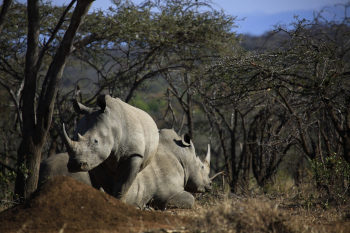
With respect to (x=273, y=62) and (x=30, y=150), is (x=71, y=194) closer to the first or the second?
(x=30, y=150)

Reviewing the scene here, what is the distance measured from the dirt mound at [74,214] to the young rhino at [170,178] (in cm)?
181

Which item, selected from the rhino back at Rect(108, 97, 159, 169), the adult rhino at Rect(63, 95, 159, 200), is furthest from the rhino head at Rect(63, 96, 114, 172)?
the rhino back at Rect(108, 97, 159, 169)

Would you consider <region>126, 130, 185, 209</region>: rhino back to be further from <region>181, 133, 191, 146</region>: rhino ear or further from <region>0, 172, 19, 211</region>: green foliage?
<region>0, 172, 19, 211</region>: green foliage

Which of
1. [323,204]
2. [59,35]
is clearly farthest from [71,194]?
[59,35]

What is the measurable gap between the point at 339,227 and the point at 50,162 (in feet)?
15.3

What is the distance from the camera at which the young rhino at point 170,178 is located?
6.67 m

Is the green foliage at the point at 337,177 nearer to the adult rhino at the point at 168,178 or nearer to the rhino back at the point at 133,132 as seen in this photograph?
the adult rhino at the point at 168,178

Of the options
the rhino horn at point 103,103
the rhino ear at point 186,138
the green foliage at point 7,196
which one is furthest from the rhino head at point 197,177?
the green foliage at point 7,196

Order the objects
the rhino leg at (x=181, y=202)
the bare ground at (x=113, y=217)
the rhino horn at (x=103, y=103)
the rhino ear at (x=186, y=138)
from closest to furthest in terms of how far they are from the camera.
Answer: the bare ground at (x=113, y=217) → the rhino horn at (x=103, y=103) → the rhino leg at (x=181, y=202) → the rhino ear at (x=186, y=138)

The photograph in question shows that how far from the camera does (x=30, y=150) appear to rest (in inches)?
271

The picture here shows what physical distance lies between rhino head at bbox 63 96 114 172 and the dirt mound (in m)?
0.48

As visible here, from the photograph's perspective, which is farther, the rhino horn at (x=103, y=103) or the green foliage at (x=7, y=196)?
the green foliage at (x=7, y=196)

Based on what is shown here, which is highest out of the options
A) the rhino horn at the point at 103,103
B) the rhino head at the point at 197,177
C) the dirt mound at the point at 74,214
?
the rhino horn at the point at 103,103

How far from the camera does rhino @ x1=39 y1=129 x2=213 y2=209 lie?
6.39 metres
